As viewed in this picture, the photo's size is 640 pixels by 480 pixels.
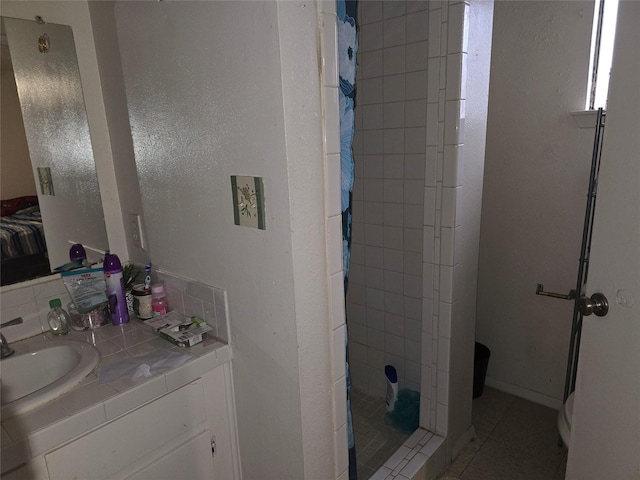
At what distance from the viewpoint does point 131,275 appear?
4.76 feet

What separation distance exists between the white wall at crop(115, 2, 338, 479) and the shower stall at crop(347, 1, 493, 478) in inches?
27.9

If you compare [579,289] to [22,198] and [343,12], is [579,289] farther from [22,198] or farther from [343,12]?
[22,198]

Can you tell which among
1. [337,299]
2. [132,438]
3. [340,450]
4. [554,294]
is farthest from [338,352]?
[554,294]

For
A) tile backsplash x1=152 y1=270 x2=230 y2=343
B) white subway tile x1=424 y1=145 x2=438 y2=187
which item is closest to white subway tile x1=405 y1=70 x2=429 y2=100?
white subway tile x1=424 y1=145 x2=438 y2=187

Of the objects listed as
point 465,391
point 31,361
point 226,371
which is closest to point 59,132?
point 31,361

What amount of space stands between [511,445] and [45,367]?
1869 millimetres

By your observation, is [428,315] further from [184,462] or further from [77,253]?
[77,253]

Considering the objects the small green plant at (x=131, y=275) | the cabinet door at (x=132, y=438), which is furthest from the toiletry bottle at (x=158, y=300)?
the cabinet door at (x=132, y=438)

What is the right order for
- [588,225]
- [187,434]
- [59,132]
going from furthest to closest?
[588,225] → [59,132] → [187,434]

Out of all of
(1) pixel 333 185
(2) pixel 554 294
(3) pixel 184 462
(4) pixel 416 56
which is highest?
(4) pixel 416 56

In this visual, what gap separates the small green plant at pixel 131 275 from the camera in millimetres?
1434

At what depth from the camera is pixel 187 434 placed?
3.79ft

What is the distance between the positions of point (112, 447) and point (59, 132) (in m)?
0.98

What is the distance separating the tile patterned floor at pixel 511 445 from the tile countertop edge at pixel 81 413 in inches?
48.8
